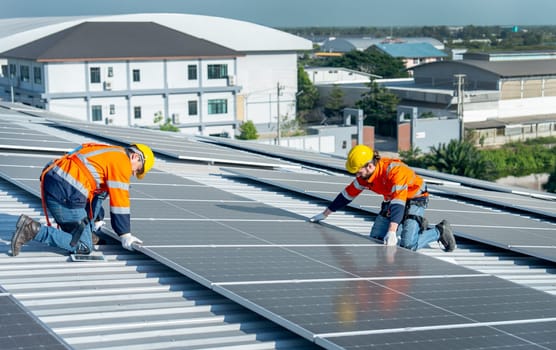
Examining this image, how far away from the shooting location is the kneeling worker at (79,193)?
335 inches

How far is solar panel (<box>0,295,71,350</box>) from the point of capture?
5672 mm

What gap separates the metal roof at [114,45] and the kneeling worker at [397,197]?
51554mm

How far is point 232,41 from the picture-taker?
7744 centimetres

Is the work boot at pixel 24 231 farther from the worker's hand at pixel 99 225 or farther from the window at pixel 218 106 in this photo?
the window at pixel 218 106

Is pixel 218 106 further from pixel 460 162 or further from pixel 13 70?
pixel 460 162

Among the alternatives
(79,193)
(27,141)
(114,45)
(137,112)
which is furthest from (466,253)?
(114,45)

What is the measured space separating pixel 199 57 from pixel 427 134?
19868 millimetres

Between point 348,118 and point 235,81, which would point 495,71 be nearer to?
point 348,118

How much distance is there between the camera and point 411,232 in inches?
405

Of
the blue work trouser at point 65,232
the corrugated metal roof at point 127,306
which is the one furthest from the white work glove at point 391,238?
the blue work trouser at point 65,232

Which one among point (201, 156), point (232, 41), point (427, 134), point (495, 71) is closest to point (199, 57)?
point (232, 41)

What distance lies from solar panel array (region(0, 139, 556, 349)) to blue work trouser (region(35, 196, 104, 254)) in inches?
24.7

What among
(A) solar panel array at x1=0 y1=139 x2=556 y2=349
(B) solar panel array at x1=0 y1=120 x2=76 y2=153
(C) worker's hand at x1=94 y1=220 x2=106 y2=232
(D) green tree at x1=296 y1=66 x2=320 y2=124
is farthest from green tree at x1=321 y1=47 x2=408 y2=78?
(C) worker's hand at x1=94 y1=220 x2=106 y2=232

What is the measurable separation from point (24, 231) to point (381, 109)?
65.3 metres
